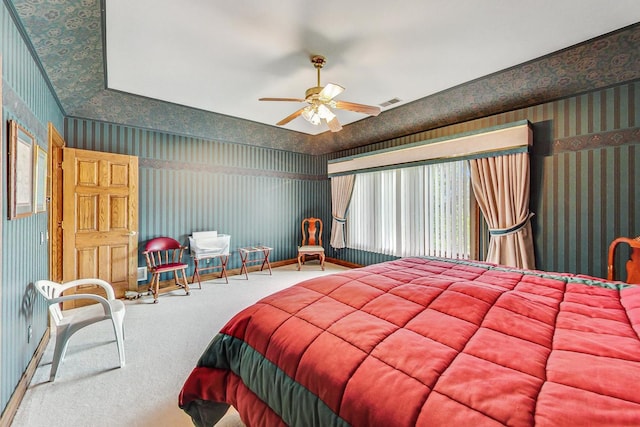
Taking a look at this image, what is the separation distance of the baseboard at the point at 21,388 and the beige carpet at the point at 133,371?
34 millimetres

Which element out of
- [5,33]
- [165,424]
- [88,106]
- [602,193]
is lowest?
[165,424]

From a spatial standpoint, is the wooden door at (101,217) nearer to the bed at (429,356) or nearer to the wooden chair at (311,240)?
the wooden chair at (311,240)

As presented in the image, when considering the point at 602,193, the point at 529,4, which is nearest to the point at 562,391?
the point at 529,4

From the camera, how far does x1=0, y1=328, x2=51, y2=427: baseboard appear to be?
5.39ft

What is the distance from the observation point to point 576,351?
3.38ft

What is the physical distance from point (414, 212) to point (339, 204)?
67.4 inches

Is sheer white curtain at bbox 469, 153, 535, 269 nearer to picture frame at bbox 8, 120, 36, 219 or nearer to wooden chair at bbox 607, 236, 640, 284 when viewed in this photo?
wooden chair at bbox 607, 236, 640, 284

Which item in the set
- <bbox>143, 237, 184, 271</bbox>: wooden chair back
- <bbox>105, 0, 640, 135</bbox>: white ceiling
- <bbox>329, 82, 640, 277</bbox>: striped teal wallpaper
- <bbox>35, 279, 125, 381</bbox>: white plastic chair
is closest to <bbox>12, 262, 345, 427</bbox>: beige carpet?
<bbox>35, 279, 125, 381</bbox>: white plastic chair

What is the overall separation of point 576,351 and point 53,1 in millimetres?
3473

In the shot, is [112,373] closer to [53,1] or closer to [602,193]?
[53,1]

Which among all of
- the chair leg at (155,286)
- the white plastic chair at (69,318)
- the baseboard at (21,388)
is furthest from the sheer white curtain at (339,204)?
the baseboard at (21,388)

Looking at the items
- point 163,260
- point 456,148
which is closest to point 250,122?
point 163,260

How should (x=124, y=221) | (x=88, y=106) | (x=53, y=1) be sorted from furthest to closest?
(x=124, y=221) → (x=88, y=106) → (x=53, y=1)

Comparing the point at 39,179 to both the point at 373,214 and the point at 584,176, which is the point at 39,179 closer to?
the point at 373,214
